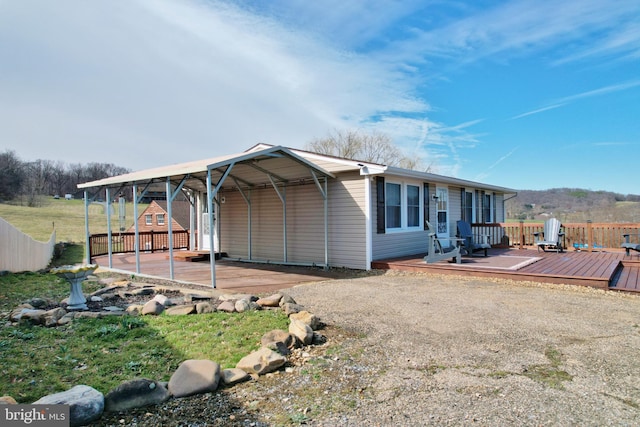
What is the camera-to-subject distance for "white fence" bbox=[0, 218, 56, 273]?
8.74 meters

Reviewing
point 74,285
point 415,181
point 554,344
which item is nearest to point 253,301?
point 74,285

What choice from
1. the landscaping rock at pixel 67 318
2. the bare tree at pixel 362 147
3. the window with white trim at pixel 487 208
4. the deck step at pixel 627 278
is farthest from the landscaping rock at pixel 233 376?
the bare tree at pixel 362 147

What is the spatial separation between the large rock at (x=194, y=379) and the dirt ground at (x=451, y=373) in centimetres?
7

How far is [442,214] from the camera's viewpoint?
38.4 feet

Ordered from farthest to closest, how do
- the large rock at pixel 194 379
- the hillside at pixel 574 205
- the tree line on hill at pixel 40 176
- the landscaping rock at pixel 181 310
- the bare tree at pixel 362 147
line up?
the tree line on hill at pixel 40 176 < the bare tree at pixel 362 147 < the hillside at pixel 574 205 < the landscaping rock at pixel 181 310 < the large rock at pixel 194 379

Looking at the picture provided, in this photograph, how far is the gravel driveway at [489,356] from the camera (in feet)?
7.63

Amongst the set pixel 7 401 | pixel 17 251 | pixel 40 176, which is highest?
pixel 40 176

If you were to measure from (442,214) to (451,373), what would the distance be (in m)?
9.35

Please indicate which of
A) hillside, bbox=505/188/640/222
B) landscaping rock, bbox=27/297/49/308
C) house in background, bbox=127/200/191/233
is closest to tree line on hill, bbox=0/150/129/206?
house in background, bbox=127/200/191/233

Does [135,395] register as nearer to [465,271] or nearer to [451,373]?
[451,373]

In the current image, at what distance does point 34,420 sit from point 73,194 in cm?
5364

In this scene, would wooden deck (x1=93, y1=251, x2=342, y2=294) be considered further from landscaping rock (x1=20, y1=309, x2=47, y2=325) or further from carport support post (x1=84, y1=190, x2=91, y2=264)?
landscaping rock (x1=20, y1=309, x2=47, y2=325)

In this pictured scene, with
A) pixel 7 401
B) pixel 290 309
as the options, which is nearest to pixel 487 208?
pixel 290 309

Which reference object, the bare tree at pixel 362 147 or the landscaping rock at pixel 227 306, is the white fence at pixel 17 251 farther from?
the bare tree at pixel 362 147
